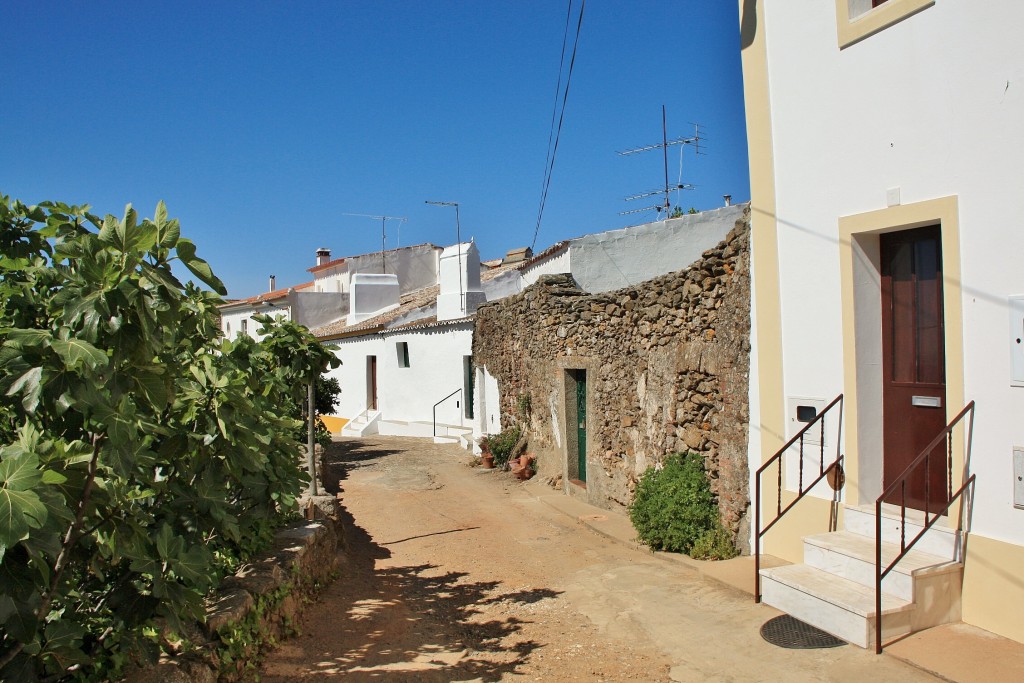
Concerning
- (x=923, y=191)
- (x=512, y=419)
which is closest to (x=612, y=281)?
(x=512, y=419)

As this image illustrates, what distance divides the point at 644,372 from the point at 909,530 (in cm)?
414

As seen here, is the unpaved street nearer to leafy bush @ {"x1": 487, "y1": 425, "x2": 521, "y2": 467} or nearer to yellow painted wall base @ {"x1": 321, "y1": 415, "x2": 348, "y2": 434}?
leafy bush @ {"x1": 487, "y1": 425, "x2": 521, "y2": 467}

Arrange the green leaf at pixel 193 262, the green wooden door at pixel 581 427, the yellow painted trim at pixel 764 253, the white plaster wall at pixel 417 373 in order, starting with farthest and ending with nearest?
1. the white plaster wall at pixel 417 373
2. the green wooden door at pixel 581 427
3. the yellow painted trim at pixel 764 253
4. the green leaf at pixel 193 262

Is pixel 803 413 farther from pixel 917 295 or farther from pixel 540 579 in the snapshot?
pixel 540 579

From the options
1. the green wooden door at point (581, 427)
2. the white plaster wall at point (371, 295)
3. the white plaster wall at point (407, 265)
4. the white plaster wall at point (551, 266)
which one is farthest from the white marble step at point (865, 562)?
the white plaster wall at point (407, 265)

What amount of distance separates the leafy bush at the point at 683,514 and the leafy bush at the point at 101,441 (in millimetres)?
4747

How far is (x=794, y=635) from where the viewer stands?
531 centimetres

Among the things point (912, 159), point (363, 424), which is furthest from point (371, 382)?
point (912, 159)

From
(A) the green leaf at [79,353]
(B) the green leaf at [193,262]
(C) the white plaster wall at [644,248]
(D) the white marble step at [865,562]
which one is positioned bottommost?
(D) the white marble step at [865,562]

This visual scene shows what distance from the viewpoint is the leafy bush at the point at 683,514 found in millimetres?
7363

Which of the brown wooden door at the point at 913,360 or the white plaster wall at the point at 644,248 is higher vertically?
the white plaster wall at the point at 644,248

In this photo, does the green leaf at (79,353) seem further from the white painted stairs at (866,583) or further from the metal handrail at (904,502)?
the white painted stairs at (866,583)

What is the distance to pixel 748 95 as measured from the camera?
7125mm

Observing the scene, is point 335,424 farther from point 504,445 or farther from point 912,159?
point 912,159
